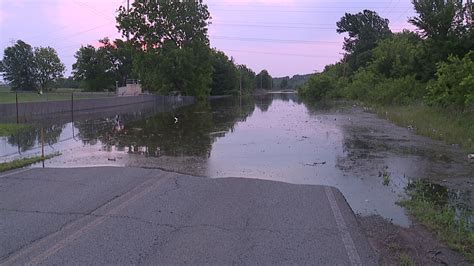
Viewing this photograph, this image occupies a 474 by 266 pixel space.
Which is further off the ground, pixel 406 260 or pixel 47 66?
pixel 47 66

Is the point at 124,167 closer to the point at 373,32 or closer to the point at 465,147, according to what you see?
the point at 465,147

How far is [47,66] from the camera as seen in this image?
97.1 m

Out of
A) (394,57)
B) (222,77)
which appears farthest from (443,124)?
(222,77)

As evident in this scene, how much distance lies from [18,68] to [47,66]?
519 cm

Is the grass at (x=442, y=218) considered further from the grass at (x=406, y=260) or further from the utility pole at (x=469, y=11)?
the utility pole at (x=469, y=11)

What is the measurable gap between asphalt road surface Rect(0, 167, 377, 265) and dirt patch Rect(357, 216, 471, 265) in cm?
22

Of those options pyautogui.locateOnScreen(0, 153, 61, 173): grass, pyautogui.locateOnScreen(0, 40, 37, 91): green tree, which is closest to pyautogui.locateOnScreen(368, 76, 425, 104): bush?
pyautogui.locateOnScreen(0, 153, 61, 173): grass

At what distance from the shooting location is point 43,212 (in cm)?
755

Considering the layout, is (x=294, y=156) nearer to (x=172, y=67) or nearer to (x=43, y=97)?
(x=43, y=97)

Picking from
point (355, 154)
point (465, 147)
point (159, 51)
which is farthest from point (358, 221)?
point (159, 51)

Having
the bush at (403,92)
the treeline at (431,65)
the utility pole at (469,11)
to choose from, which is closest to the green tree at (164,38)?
the treeline at (431,65)

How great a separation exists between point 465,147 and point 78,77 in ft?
333

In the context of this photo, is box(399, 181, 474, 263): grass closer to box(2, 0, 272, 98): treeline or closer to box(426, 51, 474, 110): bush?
box(426, 51, 474, 110): bush

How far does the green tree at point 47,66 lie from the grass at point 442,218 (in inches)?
3701
